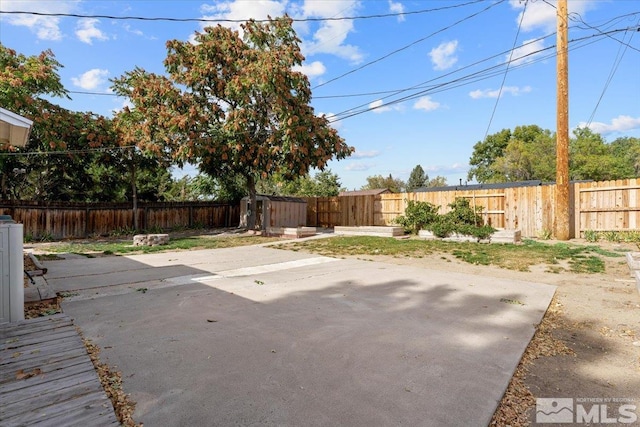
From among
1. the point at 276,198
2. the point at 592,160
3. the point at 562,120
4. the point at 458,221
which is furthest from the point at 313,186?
the point at 592,160

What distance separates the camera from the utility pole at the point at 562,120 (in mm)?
11484

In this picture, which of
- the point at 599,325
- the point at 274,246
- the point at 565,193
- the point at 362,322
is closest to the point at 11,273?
the point at 362,322

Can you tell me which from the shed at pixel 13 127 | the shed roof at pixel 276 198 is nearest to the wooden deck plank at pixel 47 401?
the shed at pixel 13 127

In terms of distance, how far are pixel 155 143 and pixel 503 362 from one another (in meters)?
15.0

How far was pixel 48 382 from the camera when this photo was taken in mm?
2330

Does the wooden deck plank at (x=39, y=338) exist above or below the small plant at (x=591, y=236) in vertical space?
below

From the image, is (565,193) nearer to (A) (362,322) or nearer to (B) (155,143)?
(A) (362,322)

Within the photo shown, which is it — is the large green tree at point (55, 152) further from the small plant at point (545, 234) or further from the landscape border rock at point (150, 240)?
the small plant at point (545, 234)

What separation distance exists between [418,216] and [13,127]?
13458 mm

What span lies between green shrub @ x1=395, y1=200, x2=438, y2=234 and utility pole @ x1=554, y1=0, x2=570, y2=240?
4.44m

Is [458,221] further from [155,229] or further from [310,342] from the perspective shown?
[155,229]

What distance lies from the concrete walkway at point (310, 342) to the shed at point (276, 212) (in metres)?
11.2

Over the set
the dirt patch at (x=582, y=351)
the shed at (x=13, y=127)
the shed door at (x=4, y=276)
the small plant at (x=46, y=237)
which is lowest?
the dirt patch at (x=582, y=351)

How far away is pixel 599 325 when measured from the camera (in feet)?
12.8
